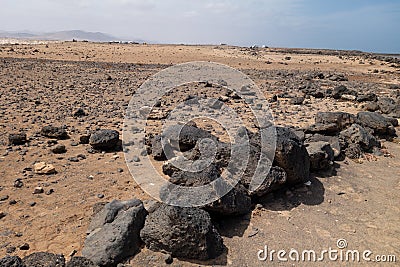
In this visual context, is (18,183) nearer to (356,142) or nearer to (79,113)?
(79,113)

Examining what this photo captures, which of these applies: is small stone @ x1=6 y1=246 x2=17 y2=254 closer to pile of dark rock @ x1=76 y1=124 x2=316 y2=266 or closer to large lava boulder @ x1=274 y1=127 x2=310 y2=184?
pile of dark rock @ x1=76 y1=124 x2=316 y2=266

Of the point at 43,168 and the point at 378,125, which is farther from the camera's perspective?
the point at 378,125

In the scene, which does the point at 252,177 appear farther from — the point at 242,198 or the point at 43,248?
the point at 43,248

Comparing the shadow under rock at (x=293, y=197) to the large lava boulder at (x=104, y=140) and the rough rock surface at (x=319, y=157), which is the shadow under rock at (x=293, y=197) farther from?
the large lava boulder at (x=104, y=140)

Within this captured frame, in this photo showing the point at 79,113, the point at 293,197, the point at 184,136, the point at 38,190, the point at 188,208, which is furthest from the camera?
the point at 79,113

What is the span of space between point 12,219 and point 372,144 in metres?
7.86

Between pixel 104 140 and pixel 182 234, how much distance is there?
385 cm

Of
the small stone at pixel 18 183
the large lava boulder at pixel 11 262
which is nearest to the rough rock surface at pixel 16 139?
the small stone at pixel 18 183

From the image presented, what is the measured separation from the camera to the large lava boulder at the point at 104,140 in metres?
7.21

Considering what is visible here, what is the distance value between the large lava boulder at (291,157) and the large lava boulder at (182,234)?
204cm

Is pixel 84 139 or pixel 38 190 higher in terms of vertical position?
pixel 84 139

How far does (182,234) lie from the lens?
4.07 m

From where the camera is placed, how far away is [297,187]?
19.8ft

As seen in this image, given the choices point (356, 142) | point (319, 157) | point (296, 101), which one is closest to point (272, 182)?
point (319, 157)
